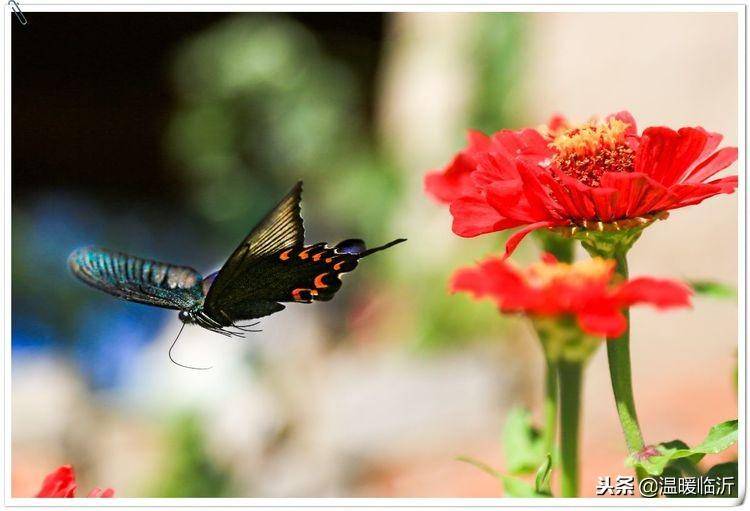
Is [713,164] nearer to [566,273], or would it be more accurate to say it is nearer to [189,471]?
[566,273]

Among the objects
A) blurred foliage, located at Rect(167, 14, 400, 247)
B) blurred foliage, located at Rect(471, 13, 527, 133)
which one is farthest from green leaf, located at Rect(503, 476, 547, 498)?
blurred foliage, located at Rect(167, 14, 400, 247)

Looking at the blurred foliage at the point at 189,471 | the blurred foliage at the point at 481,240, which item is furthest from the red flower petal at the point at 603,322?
the blurred foliage at the point at 481,240

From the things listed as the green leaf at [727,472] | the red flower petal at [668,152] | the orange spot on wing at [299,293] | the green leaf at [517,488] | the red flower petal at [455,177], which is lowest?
the green leaf at [517,488]

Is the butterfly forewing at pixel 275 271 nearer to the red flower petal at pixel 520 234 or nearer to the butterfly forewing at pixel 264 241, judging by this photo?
the butterfly forewing at pixel 264 241

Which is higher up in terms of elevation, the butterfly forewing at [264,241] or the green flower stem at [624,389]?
the butterfly forewing at [264,241]
